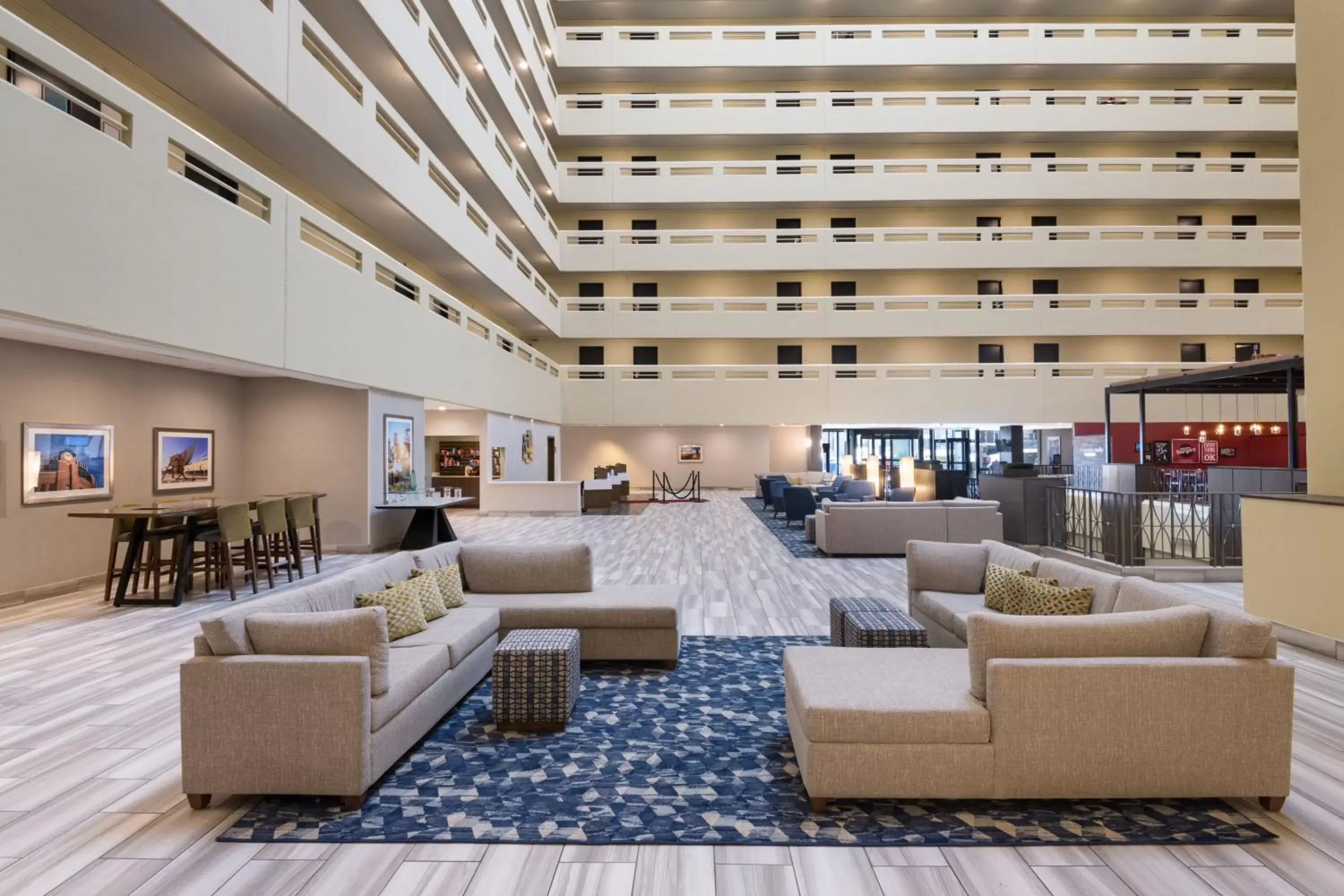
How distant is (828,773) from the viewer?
2.79m

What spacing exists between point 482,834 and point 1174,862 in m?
2.52

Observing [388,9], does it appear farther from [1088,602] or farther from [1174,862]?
[1174,862]

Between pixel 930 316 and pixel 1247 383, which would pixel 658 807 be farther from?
pixel 930 316

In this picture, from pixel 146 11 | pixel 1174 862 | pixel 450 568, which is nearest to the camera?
pixel 1174 862

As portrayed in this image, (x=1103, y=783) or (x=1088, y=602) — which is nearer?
(x=1103, y=783)

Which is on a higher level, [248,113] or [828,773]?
[248,113]

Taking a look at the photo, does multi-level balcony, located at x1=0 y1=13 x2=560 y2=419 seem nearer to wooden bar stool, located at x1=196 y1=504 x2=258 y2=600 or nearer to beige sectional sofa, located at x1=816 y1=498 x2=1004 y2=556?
wooden bar stool, located at x1=196 y1=504 x2=258 y2=600

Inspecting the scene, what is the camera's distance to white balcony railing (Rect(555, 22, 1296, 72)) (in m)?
20.7

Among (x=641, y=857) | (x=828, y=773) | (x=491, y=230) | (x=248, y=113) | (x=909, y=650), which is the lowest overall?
(x=641, y=857)

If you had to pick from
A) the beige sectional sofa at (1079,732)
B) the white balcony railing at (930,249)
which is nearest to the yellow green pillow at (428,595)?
the beige sectional sofa at (1079,732)

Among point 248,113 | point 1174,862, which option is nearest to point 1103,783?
point 1174,862

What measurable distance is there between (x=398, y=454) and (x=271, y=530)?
3.31 meters

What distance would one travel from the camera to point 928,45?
21031 mm

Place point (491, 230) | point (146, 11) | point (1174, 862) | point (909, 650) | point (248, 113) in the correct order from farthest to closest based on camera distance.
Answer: point (491, 230) < point (248, 113) < point (146, 11) < point (909, 650) < point (1174, 862)
